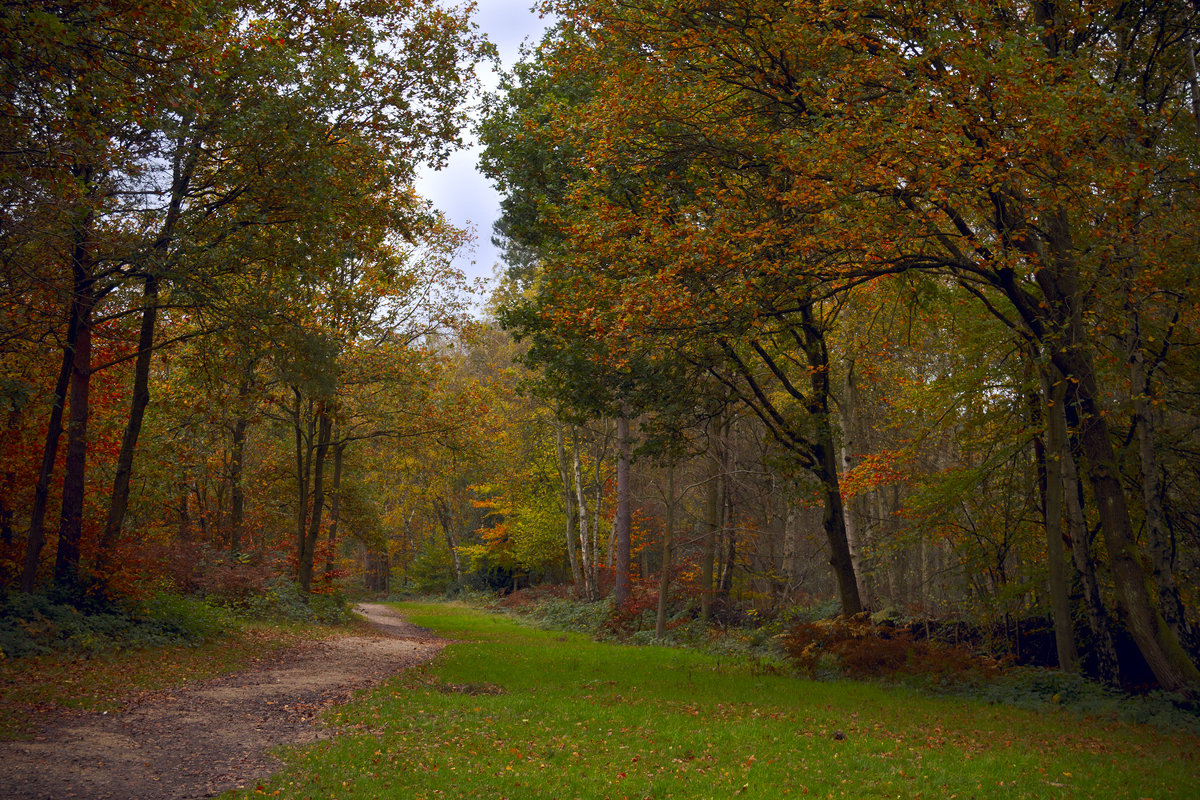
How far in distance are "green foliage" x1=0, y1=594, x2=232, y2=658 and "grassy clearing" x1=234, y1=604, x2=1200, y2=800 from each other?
467cm

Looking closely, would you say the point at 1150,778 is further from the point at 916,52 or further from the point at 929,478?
the point at 916,52

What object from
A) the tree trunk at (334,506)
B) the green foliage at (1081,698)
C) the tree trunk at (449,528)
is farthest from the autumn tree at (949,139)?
the tree trunk at (449,528)

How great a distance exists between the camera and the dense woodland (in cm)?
843

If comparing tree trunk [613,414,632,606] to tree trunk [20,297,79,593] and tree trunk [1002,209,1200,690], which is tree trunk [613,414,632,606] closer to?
tree trunk [1002,209,1200,690]

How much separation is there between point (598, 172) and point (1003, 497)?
8.85 m

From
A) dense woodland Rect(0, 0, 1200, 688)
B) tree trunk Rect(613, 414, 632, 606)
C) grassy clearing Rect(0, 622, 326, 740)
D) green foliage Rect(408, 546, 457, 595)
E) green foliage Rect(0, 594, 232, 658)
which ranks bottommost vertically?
green foliage Rect(408, 546, 457, 595)

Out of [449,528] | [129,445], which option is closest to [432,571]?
[449,528]

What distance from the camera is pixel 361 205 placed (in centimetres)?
1336

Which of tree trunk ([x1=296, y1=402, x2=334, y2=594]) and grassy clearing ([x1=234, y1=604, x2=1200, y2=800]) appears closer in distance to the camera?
grassy clearing ([x1=234, y1=604, x2=1200, y2=800])

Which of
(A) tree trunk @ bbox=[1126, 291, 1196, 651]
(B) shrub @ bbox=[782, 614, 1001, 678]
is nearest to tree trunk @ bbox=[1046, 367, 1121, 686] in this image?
(A) tree trunk @ bbox=[1126, 291, 1196, 651]

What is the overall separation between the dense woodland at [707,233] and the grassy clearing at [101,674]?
1.91m

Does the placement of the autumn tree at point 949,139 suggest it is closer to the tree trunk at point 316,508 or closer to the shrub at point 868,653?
the shrub at point 868,653

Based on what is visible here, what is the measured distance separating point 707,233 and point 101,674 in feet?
33.4

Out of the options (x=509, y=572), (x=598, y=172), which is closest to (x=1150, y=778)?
(x=598, y=172)
